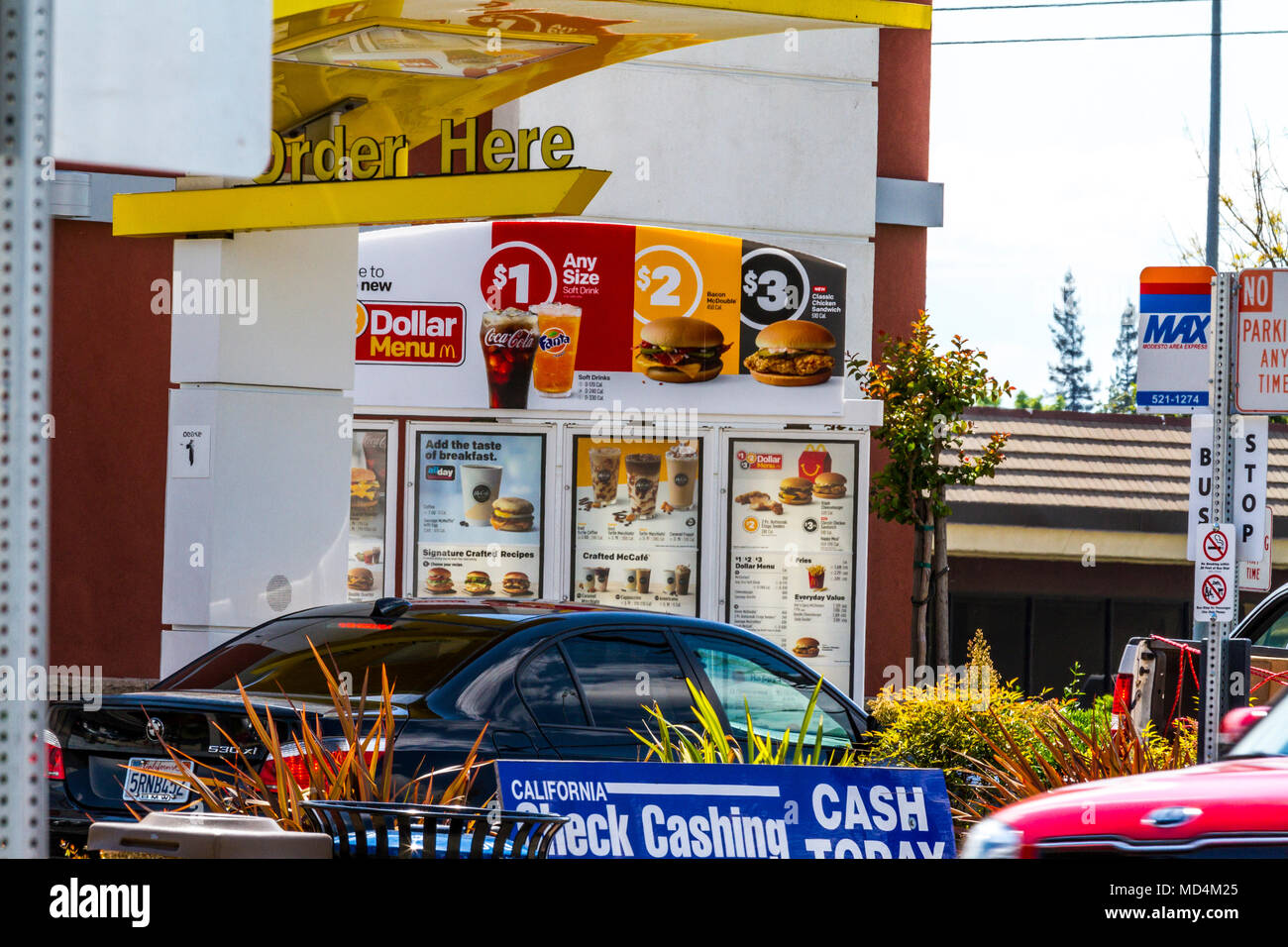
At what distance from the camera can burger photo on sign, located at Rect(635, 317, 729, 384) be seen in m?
14.0

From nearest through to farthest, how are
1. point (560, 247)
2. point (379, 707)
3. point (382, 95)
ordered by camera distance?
1. point (379, 707)
2. point (382, 95)
3. point (560, 247)

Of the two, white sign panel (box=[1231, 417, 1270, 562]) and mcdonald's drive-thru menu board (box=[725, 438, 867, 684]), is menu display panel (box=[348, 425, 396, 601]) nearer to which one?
mcdonald's drive-thru menu board (box=[725, 438, 867, 684])

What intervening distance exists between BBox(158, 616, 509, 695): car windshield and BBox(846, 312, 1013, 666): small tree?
26.1 ft

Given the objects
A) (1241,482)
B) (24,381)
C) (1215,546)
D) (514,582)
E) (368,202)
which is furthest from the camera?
(514,582)

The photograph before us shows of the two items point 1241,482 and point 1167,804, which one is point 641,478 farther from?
point 1167,804

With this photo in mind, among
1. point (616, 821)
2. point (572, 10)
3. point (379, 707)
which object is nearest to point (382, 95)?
point (572, 10)

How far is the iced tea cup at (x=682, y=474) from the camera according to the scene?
1435 centimetres

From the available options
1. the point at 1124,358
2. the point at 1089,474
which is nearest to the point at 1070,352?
the point at 1124,358

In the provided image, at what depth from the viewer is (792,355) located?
1414cm

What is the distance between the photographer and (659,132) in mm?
15570

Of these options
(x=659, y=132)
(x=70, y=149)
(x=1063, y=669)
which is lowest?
(x=1063, y=669)

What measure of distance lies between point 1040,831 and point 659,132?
1182 cm

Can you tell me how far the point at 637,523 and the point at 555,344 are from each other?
176 cm
